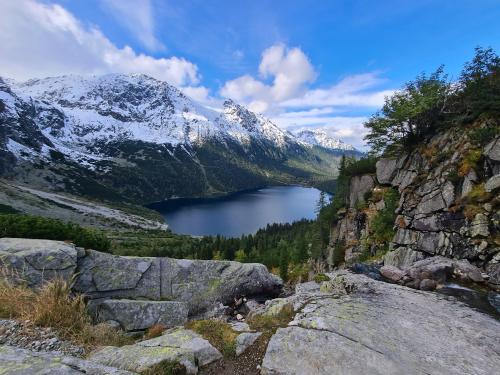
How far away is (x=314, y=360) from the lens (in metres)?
7.23

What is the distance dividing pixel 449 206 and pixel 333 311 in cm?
1869

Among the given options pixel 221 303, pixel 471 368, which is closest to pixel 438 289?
pixel 471 368

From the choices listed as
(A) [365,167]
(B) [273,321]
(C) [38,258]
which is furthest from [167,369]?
(A) [365,167]

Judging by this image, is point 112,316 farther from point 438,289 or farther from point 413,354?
point 438,289

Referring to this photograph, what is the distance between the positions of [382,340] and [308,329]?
2131 mm

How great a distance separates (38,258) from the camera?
14.1 metres

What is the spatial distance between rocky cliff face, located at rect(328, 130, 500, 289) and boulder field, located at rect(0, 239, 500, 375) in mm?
3542

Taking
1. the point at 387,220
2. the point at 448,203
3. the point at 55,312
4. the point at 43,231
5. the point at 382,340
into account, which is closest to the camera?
the point at 55,312

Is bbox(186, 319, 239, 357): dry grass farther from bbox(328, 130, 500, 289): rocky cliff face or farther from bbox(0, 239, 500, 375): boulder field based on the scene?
bbox(328, 130, 500, 289): rocky cliff face

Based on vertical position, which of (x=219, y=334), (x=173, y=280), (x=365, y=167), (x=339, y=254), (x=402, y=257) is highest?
(x=365, y=167)

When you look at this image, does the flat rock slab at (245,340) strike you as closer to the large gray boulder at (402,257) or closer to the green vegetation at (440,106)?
the large gray boulder at (402,257)

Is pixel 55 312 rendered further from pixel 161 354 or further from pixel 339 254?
pixel 339 254

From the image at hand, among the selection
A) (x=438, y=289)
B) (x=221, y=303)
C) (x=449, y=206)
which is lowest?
(x=221, y=303)

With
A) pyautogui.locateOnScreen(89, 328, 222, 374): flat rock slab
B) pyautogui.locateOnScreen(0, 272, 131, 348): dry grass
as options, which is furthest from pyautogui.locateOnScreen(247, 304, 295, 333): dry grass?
pyautogui.locateOnScreen(0, 272, 131, 348): dry grass
